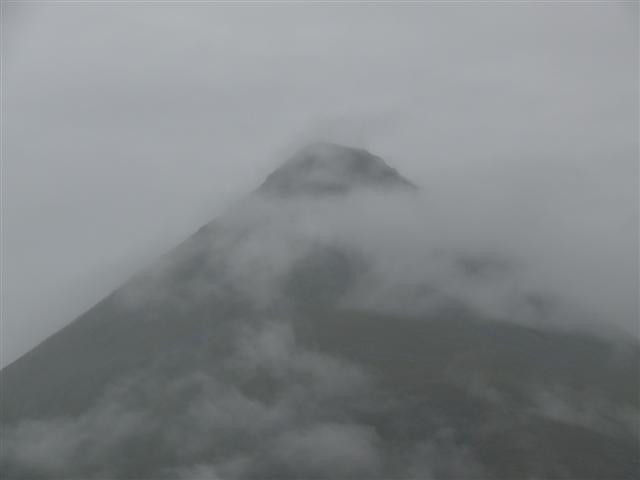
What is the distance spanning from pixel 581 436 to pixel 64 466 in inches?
3768

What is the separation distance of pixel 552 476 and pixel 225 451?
60527 millimetres


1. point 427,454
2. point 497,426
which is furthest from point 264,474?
point 497,426

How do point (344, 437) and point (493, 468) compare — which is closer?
point (493, 468)

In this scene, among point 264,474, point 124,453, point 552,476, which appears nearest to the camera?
point 552,476

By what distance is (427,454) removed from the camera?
186500 millimetres

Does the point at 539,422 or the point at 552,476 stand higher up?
the point at 539,422

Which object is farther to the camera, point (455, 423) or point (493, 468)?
point (455, 423)

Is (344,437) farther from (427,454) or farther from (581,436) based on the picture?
(581,436)

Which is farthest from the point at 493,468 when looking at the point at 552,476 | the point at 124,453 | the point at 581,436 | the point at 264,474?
the point at 124,453

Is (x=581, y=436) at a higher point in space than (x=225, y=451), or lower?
higher

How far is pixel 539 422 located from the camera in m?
193

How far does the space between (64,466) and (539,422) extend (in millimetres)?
88489

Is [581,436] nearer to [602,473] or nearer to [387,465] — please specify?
[602,473]

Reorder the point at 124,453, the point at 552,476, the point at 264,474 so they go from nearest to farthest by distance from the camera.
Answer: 1. the point at 552,476
2. the point at 264,474
3. the point at 124,453
